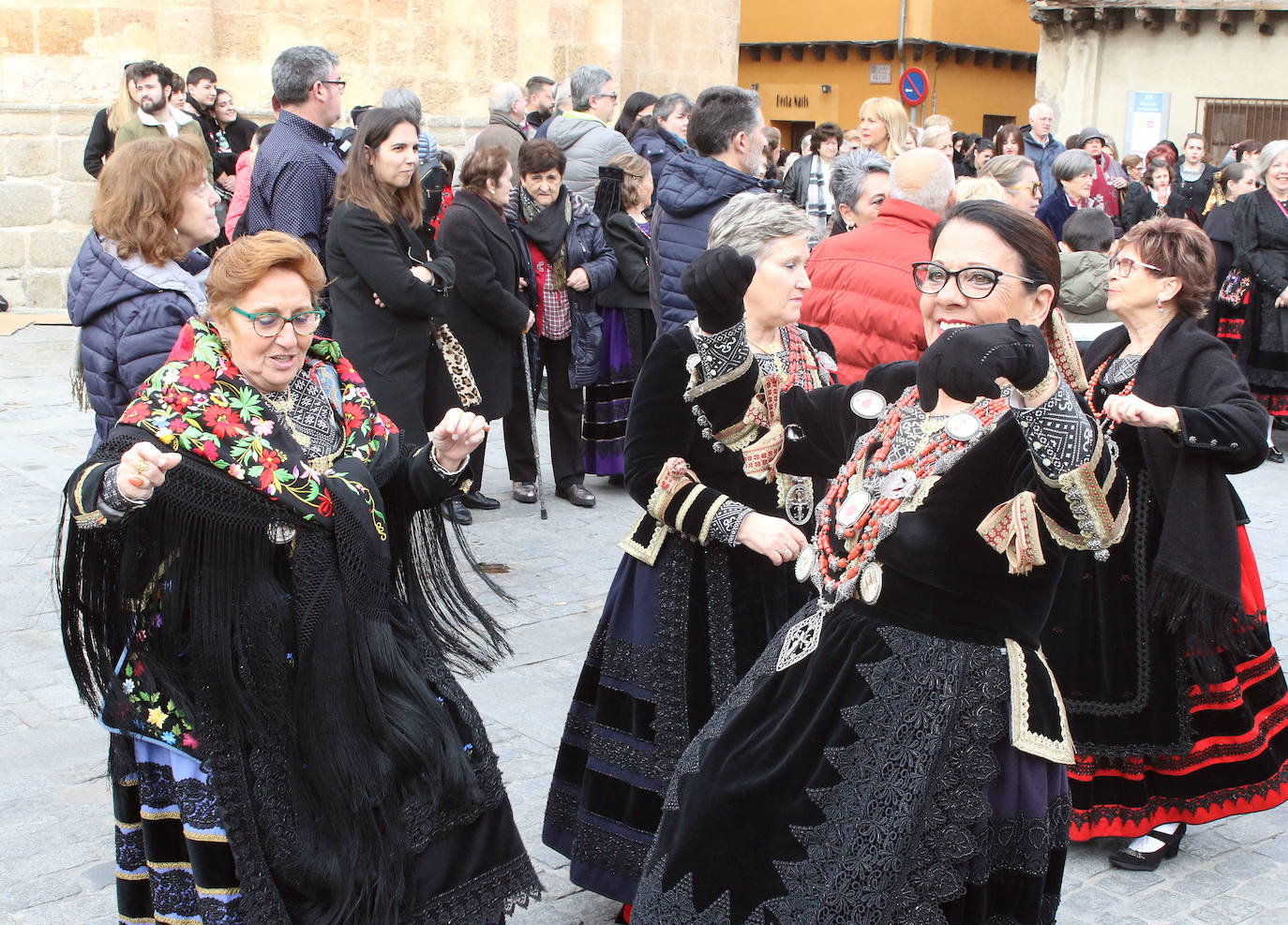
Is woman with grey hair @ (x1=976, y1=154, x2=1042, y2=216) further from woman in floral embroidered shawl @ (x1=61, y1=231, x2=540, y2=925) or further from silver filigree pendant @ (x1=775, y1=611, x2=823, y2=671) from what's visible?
woman in floral embroidered shawl @ (x1=61, y1=231, x2=540, y2=925)

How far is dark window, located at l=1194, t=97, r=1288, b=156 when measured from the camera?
20609 millimetres

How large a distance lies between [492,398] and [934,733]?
4948 millimetres

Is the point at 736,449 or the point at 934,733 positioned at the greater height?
the point at 736,449

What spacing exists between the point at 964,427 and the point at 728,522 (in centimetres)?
85

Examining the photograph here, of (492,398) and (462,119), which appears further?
(462,119)

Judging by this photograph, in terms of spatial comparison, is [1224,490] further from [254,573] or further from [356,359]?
[356,359]

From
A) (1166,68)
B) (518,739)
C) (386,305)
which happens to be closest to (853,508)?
(518,739)

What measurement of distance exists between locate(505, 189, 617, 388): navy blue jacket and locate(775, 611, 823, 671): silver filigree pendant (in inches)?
200

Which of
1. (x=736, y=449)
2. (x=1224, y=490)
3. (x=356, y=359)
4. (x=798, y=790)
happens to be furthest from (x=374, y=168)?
(x=798, y=790)

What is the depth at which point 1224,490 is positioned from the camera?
160 inches

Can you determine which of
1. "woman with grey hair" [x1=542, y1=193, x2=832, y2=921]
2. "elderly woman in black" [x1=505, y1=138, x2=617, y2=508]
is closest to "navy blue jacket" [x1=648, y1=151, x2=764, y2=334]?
"elderly woman in black" [x1=505, y1=138, x2=617, y2=508]

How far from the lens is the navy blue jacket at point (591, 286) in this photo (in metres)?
7.84

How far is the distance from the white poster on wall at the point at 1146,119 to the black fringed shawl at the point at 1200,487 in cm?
1858
